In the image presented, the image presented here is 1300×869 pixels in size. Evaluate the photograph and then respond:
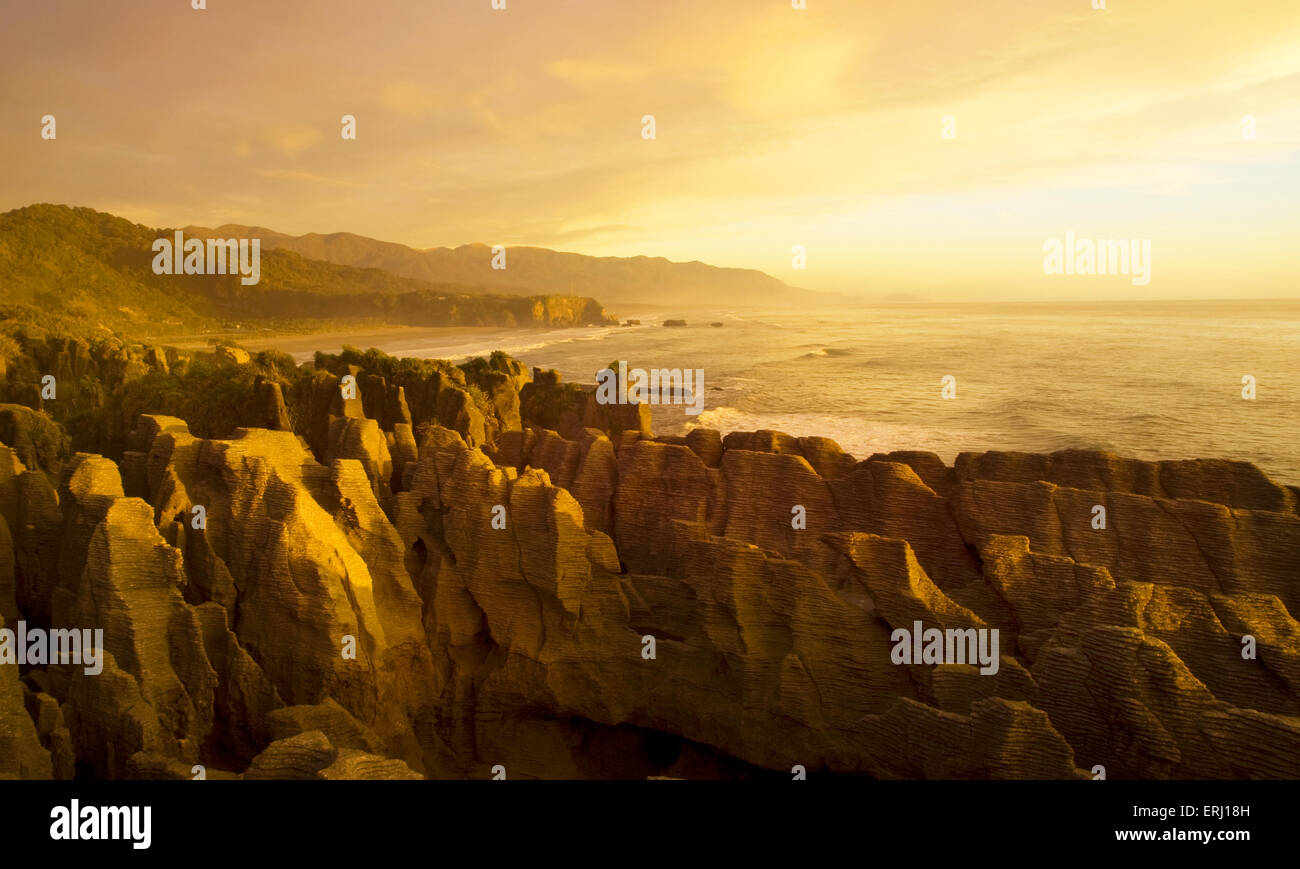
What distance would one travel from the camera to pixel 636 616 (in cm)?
1199

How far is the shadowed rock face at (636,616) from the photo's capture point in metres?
8.09

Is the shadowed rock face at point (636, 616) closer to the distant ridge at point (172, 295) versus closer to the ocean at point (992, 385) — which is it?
the ocean at point (992, 385)

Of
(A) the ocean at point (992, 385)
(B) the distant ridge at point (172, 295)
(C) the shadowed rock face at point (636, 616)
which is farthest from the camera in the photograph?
(B) the distant ridge at point (172, 295)

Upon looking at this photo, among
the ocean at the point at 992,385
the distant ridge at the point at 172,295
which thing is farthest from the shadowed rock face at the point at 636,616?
the distant ridge at the point at 172,295

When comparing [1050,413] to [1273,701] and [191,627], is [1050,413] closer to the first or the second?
[1273,701]

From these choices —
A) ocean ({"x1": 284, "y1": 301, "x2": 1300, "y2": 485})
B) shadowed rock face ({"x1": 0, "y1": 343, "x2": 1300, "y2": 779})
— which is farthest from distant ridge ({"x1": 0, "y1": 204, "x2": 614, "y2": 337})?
shadowed rock face ({"x1": 0, "y1": 343, "x2": 1300, "y2": 779})

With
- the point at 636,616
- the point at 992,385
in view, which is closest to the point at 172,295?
the point at 992,385

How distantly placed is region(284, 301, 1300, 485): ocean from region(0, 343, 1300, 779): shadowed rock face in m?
27.8

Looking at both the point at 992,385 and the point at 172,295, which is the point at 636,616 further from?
the point at 172,295

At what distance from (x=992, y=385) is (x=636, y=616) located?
69279mm

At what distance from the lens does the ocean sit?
46.4m

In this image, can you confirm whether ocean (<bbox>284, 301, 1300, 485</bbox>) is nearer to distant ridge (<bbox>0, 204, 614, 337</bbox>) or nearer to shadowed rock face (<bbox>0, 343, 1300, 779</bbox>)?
shadowed rock face (<bbox>0, 343, 1300, 779</bbox>)

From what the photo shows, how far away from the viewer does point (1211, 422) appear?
1988 inches

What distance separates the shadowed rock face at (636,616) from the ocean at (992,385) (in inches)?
1094
